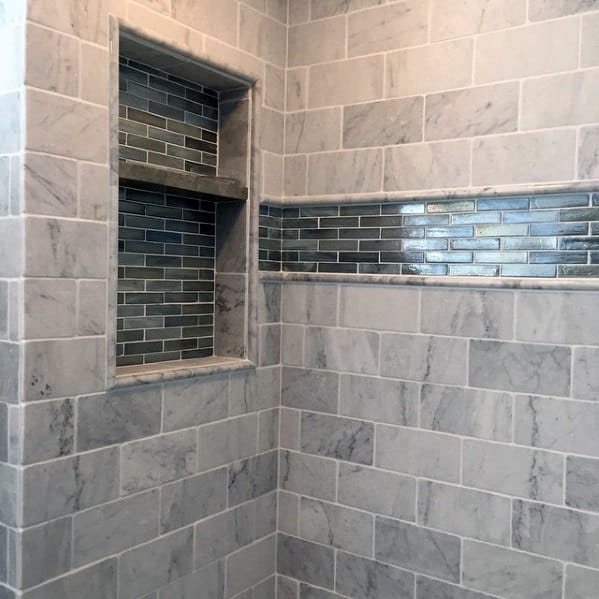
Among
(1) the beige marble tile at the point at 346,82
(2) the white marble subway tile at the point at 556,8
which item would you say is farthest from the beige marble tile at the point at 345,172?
(2) the white marble subway tile at the point at 556,8

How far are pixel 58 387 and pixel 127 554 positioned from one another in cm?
48

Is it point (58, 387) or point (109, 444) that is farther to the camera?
point (109, 444)

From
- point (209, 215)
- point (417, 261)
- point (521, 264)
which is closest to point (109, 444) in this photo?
point (209, 215)

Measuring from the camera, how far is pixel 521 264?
1763mm

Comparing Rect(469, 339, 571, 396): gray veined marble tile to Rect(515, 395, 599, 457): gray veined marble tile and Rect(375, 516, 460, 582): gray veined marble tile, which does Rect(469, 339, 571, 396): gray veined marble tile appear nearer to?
Rect(515, 395, 599, 457): gray veined marble tile

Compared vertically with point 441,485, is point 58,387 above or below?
above

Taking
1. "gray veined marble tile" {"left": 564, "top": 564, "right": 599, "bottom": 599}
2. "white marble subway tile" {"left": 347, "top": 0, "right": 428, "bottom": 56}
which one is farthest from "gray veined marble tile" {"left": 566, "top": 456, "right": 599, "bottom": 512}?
"white marble subway tile" {"left": 347, "top": 0, "right": 428, "bottom": 56}

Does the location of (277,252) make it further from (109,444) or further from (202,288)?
(109,444)

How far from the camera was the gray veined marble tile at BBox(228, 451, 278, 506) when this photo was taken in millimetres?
2006

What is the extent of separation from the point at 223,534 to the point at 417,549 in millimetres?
540

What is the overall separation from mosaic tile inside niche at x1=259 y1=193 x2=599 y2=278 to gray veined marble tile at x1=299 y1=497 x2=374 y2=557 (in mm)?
705

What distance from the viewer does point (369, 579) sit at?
6.55 ft

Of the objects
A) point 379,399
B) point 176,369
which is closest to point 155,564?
point 176,369

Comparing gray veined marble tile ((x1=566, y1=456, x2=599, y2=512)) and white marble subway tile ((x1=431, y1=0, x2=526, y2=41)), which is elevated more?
white marble subway tile ((x1=431, y1=0, x2=526, y2=41))
